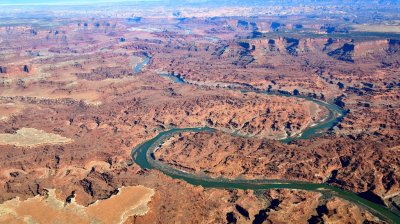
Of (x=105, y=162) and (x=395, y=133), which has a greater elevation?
(x=395, y=133)

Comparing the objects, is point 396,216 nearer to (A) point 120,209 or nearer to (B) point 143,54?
(A) point 120,209

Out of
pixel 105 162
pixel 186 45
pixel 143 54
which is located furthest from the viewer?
pixel 186 45

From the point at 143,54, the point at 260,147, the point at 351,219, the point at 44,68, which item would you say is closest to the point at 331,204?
the point at 351,219

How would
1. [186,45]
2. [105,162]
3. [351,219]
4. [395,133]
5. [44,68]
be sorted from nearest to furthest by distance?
[351,219], [105,162], [395,133], [44,68], [186,45]

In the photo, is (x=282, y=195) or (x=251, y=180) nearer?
(x=282, y=195)

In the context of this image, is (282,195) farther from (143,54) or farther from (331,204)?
(143,54)

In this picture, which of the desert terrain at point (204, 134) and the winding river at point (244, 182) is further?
the winding river at point (244, 182)

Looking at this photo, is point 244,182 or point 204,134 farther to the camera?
point 204,134

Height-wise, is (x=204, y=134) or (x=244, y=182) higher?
(x=204, y=134)

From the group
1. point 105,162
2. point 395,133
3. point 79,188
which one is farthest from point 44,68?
point 395,133

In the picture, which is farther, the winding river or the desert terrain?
the winding river
